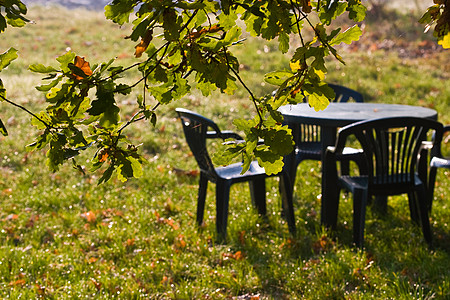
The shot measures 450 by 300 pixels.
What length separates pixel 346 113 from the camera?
5199 mm

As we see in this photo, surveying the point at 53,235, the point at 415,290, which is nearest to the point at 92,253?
the point at 53,235

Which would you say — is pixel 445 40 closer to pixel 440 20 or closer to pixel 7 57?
pixel 440 20

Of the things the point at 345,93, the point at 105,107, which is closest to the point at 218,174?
the point at 345,93

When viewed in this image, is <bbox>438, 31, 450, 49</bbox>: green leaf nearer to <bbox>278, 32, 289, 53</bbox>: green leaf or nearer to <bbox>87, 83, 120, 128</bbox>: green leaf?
<bbox>278, 32, 289, 53</bbox>: green leaf

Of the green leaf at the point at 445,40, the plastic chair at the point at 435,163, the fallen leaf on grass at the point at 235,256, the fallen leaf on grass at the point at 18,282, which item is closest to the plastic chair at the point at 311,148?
the plastic chair at the point at 435,163

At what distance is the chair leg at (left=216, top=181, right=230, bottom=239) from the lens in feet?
14.8

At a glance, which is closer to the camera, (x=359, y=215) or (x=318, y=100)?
(x=318, y=100)

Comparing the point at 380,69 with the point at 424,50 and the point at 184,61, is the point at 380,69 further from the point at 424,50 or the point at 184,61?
the point at 184,61

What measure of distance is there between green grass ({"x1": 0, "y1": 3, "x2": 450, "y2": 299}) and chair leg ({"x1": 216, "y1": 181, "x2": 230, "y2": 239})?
13 centimetres

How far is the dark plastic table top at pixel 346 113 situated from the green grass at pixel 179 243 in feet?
2.80

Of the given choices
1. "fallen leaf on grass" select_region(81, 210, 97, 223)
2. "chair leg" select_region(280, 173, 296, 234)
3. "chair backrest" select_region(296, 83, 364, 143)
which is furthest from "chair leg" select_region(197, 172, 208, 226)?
"chair backrest" select_region(296, 83, 364, 143)

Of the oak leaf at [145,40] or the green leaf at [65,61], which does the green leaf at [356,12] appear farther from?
the green leaf at [65,61]

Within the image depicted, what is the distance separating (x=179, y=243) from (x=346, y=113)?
1942 mm

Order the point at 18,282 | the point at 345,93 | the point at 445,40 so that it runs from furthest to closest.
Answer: the point at 345,93
the point at 18,282
the point at 445,40
